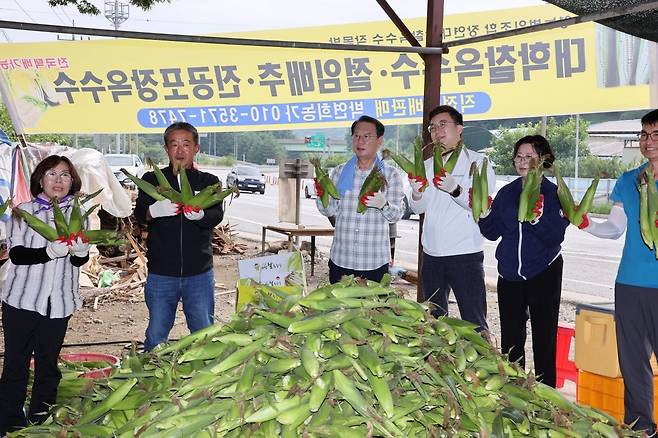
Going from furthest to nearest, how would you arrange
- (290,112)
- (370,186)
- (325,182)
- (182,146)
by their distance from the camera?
(290,112), (325,182), (370,186), (182,146)

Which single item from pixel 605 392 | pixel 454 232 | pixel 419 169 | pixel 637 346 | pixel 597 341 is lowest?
pixel 605 392

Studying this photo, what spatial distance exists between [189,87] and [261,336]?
6820 millimetres

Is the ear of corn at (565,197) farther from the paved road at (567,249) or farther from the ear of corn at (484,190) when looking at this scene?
the paved road at (567,249)

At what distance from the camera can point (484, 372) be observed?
1818 mm

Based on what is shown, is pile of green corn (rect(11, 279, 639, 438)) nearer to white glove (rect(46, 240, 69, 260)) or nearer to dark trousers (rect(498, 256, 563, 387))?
white glove (rect(46, 240, 69, 260))

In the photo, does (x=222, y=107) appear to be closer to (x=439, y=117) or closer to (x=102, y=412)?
(x=439, y=117)

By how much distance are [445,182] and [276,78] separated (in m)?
4.50

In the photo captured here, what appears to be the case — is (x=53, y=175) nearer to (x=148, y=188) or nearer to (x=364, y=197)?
(x=148, y=188)

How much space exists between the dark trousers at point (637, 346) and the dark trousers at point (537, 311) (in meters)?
0.32

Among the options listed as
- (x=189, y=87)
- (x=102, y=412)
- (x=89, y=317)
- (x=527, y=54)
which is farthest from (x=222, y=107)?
(x=102, y=412)

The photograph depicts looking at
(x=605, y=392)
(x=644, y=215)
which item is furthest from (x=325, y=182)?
(x=605, y=392)

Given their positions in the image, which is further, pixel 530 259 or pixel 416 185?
→ pixel 416 185

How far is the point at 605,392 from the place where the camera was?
4.30m

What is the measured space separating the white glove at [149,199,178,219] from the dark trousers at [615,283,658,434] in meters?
2.33
